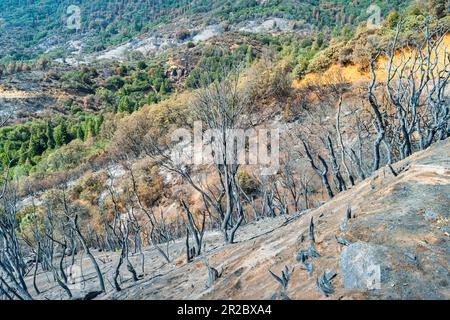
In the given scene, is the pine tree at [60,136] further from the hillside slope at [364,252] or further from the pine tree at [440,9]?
the hillside slope at [364,252]

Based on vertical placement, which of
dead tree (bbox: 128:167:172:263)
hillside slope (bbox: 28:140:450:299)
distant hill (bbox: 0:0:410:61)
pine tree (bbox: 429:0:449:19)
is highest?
distant hill (bbox: 0:0:410:61)

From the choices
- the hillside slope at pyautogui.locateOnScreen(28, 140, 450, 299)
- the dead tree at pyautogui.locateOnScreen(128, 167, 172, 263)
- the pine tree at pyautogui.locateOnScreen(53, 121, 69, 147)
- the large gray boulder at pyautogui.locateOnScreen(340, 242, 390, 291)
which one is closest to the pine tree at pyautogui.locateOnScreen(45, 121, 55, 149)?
the pine tree at pyautogui.locateOnScreen(53, 121, 69, 147)

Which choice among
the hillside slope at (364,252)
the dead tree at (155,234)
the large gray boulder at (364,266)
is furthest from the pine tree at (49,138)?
the large gray boulder at (364,266)

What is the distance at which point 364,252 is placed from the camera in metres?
2.91

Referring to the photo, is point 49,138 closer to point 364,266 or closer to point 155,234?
point 155,234

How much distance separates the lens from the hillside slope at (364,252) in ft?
8.70

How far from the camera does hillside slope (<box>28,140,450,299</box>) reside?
8.70 feet

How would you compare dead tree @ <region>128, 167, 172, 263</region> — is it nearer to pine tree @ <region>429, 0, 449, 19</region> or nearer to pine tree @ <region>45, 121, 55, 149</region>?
pine tree @ <region>429, 0, 449, 19</region>

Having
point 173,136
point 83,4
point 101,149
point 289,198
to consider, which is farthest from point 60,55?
point 289,198

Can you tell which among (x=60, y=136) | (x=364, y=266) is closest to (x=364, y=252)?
(x=364, y=266)

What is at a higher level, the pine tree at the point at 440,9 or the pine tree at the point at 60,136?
the pine tree at the point at 440,9

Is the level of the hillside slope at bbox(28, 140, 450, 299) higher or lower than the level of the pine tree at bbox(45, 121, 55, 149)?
higher

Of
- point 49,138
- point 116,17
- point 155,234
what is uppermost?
point 116,17

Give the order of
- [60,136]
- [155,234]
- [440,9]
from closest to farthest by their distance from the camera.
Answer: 1. [155,234]
2. [440,9]
3. [60,136]
